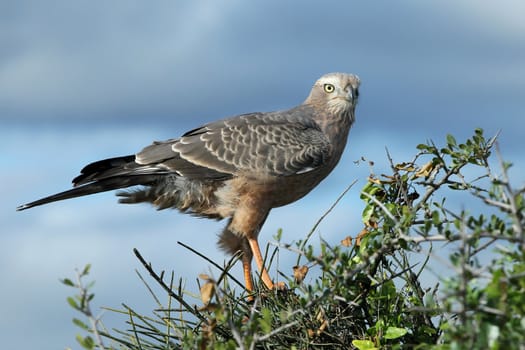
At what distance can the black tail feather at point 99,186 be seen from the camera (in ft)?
21.4

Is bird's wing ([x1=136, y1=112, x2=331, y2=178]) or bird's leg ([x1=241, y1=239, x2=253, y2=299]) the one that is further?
bird's leg ([x1=241, y1=239, x2=253, y2=299])

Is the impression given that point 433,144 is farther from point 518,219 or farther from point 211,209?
point 211,209

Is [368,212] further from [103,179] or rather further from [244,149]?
[103,179]

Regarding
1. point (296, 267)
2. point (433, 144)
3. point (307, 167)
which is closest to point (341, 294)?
point (296, 267)

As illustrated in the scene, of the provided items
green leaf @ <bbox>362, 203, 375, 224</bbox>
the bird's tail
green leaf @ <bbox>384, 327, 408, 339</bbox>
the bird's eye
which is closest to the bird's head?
the bird's eye

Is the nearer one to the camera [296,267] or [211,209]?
[296,267]

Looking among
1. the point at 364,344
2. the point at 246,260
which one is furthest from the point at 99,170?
the point at 364,344

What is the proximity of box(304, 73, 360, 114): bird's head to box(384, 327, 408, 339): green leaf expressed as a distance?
337 cm

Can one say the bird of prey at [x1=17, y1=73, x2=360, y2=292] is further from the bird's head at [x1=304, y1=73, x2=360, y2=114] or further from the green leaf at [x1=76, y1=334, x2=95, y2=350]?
the green leaf at [x1=76, y1=334, x2=95, y2=350]

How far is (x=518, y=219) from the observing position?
2.74 m

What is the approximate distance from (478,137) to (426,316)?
1.11m

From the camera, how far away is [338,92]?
729cm

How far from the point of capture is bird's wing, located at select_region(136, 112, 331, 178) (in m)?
6.56

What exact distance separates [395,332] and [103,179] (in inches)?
131
